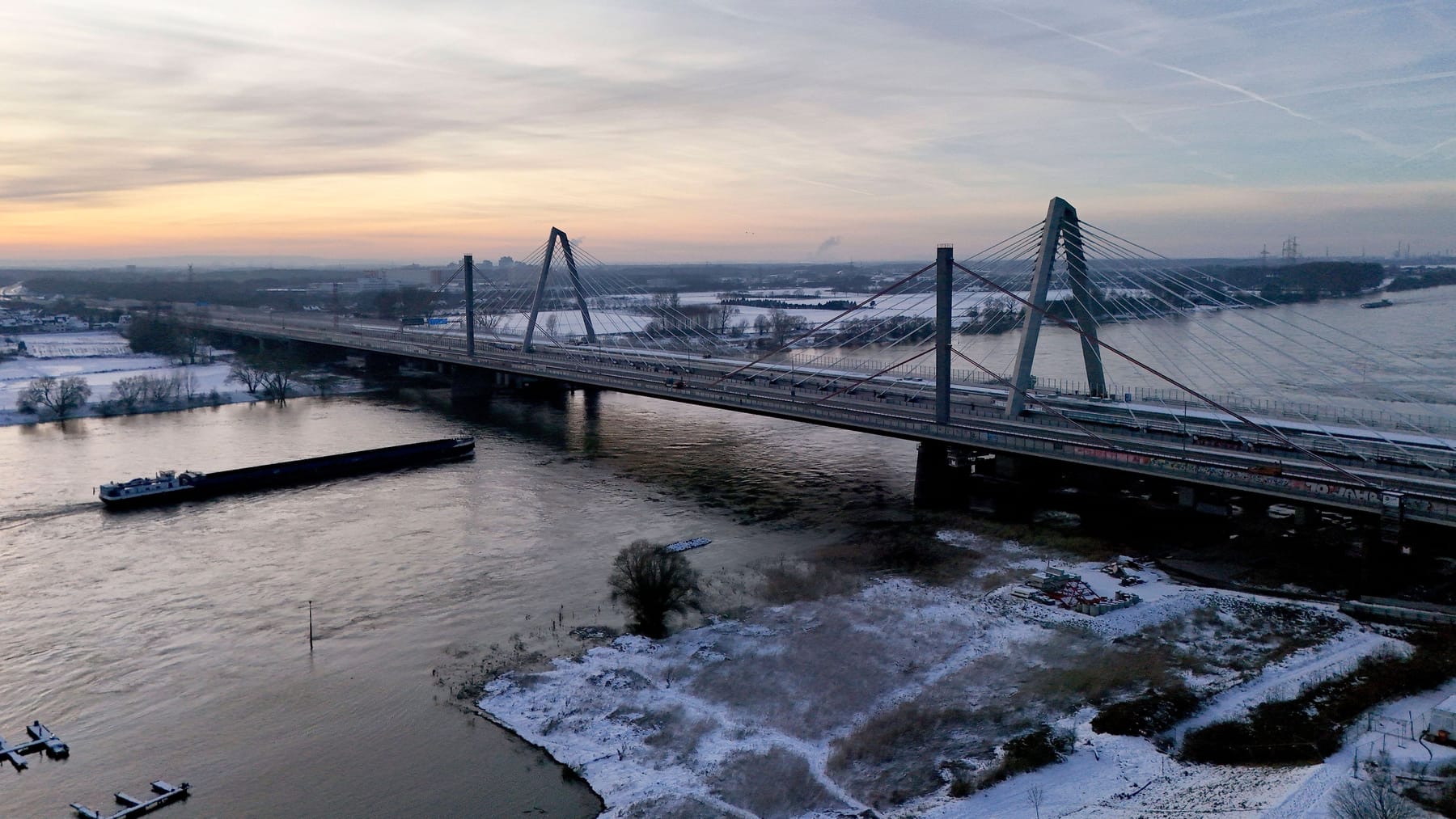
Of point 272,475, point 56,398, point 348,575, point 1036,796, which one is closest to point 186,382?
point 56,398

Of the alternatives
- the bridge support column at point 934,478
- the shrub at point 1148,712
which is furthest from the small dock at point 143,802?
the bridge support column at point 934,478

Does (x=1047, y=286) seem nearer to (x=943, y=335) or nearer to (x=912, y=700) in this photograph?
(x=943, y=335)

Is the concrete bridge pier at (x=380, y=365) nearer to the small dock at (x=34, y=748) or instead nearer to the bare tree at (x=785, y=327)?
the bare tree at (x=785, y=327)

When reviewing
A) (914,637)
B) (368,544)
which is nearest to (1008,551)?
(914,637)

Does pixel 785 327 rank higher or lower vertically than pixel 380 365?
higher

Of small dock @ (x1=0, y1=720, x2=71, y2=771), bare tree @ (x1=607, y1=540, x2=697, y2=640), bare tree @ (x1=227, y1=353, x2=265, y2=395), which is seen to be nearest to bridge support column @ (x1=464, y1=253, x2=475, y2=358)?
bare tree @ (x1=227, y1=353, x2=265, y2=395)

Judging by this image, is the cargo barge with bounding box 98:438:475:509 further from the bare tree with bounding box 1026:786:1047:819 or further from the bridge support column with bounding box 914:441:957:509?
the bare tree with bounding box 1026:786:1047:819
